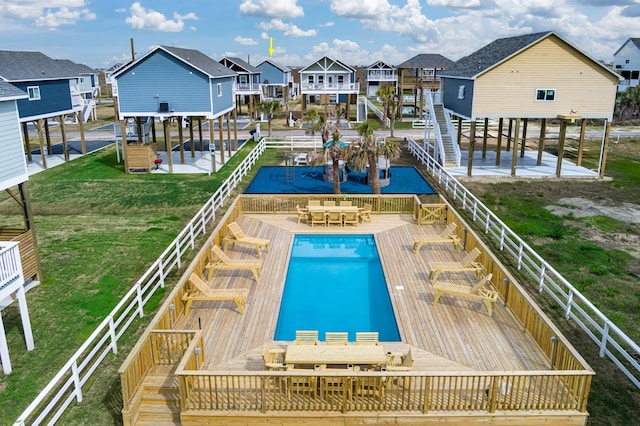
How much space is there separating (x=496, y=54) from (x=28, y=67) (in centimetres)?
2898

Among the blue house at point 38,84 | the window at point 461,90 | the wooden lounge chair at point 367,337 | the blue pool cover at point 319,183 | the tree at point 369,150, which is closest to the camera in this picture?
the wooden lounge chair at point 367,337

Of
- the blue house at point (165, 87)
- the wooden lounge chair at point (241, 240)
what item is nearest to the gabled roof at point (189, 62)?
the blue house at point (165, 87)

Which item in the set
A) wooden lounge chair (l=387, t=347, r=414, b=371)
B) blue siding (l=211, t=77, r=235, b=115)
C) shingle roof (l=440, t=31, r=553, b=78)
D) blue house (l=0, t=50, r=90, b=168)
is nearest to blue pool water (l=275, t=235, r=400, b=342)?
wooden lounge chair (l=387, t=347, r=414, b=371)

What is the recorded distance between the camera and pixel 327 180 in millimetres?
29641

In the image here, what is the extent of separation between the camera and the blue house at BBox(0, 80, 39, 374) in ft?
37.3

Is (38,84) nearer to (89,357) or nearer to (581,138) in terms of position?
(89,357)

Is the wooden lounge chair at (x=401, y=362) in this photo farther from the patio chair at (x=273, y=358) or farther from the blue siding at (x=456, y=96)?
the blue siding at (x=456, y=96)

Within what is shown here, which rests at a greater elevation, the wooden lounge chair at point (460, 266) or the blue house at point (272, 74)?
the blue house at point (272, 74)

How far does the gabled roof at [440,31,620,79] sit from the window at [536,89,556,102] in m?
2.56

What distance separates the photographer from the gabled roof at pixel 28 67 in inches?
1167

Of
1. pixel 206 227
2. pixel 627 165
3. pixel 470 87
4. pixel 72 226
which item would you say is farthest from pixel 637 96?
pixel 72 226

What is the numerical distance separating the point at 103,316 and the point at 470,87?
2445 cm

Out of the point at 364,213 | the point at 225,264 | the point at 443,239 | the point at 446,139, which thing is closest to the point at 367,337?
the point at 225,264

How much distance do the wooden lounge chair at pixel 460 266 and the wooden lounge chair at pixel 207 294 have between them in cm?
557
